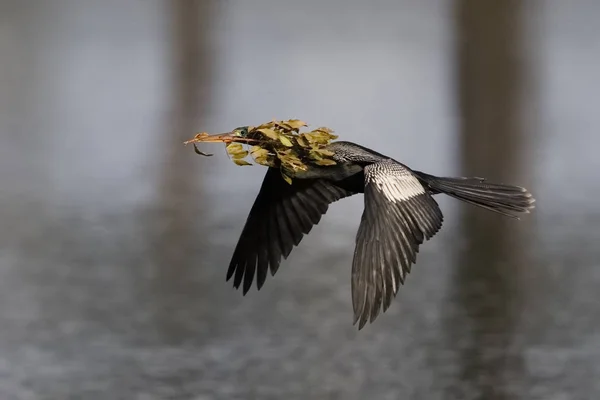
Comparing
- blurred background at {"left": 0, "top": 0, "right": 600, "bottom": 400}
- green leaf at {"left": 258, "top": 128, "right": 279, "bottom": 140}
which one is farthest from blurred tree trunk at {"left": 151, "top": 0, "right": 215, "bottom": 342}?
green leaf at {"left": 258, "top": 128, "right": 279, "bottom": 140}

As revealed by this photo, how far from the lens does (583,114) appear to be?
49.3 feet

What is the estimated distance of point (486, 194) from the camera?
7.00 metres

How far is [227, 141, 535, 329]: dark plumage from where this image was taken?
5988mm

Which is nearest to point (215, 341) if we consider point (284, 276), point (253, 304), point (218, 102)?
point (253, 304)

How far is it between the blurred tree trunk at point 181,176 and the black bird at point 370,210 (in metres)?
1.90

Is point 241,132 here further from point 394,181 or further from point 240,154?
point 394,181

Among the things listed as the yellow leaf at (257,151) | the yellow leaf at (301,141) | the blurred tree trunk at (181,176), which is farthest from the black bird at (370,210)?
the blurred tree trunk at (181,176)

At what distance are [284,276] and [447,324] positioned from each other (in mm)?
1460

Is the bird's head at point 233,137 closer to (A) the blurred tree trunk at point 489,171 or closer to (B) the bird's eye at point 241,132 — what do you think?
(B) the bird's eye at point 241,132

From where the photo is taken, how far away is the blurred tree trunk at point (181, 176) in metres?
9.62

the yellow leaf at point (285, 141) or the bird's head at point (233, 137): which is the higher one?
the bird's head at point (233, 137)

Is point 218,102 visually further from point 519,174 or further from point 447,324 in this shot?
point 447,324

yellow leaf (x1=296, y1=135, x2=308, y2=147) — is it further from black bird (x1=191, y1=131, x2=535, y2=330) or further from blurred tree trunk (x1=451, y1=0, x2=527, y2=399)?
blurred tree trunk (x1=451, y1=0, x2=527, y2=399)

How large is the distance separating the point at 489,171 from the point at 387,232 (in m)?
6.86
